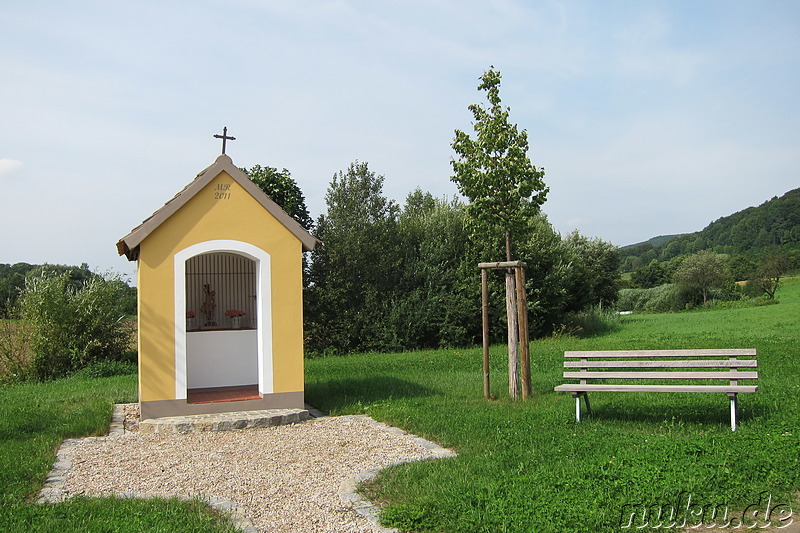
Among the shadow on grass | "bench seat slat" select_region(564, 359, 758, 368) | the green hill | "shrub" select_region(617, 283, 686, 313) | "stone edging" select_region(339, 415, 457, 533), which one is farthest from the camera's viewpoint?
the green hill

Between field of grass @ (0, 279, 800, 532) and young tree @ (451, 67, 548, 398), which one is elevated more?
young tree @ (451, 67, 548, 398)

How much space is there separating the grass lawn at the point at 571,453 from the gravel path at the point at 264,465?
1.47 feet

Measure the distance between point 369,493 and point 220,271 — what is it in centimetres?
685

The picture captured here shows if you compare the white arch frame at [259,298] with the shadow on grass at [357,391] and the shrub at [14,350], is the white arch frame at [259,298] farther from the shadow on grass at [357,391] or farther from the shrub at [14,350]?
the shrub at [14,350]

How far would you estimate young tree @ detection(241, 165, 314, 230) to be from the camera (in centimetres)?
1914

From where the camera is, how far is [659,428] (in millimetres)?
7457

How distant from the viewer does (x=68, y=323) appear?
1658cm

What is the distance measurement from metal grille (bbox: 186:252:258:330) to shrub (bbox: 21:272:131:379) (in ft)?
23.0

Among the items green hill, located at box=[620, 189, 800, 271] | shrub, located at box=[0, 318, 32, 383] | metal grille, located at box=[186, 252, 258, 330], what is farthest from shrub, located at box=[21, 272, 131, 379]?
green hill, located at box=[620, 189, 800, 271]

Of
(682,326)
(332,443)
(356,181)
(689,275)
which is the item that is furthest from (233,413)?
(689,275)

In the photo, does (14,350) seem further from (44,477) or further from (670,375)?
(670,375)

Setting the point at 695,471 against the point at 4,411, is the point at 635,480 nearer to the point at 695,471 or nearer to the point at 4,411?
the point at 695,471

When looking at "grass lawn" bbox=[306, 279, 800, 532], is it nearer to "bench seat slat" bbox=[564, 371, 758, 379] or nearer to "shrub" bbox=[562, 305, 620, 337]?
"bench seat slat" bbox=[564, 371, 758, 379]

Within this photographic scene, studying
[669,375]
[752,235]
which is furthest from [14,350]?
[752,235]
